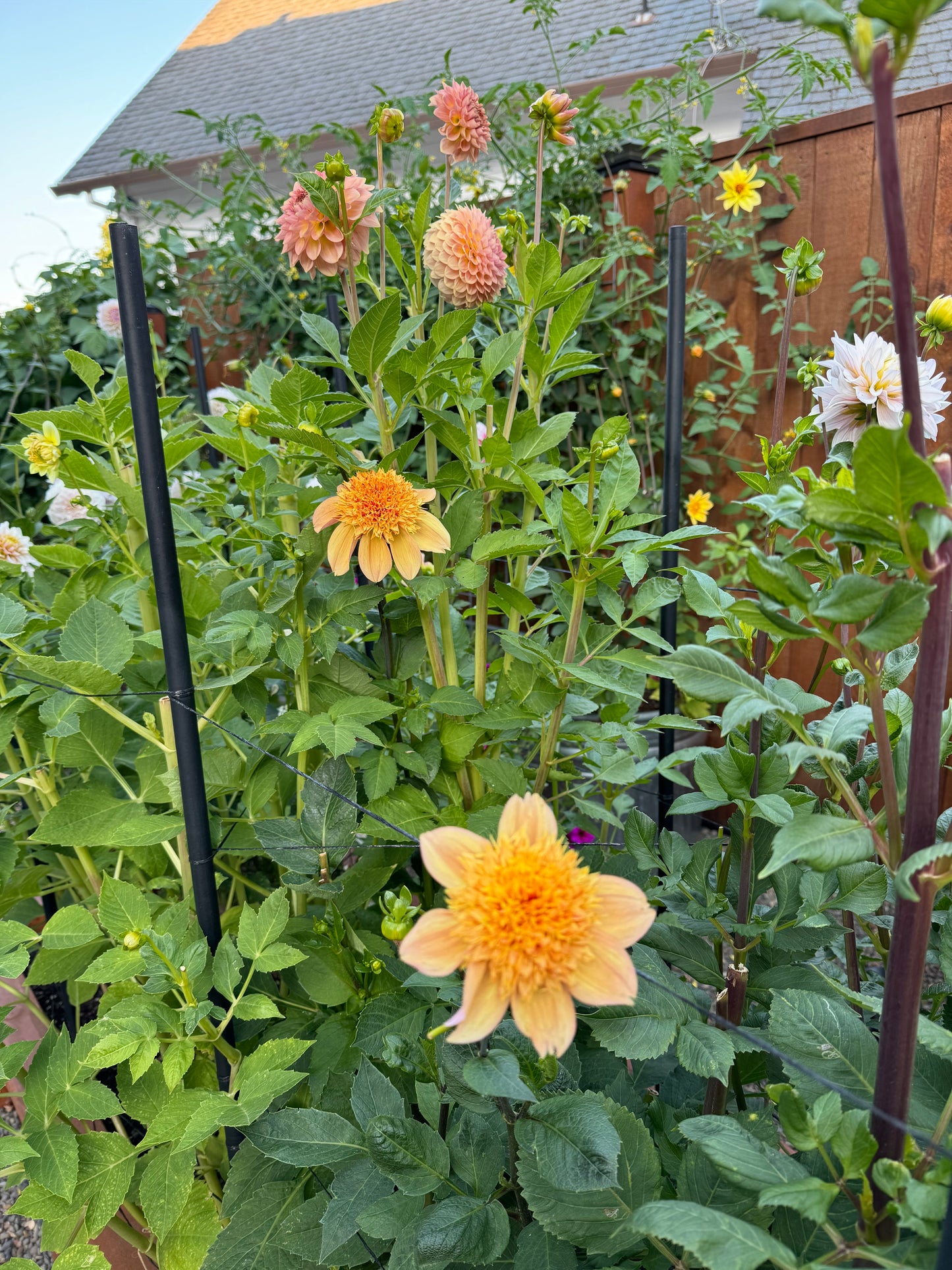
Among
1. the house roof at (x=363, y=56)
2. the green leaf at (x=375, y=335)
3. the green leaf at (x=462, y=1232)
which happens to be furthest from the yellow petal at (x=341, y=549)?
the house roof at (x=363, y=56)

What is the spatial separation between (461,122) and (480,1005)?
80cm

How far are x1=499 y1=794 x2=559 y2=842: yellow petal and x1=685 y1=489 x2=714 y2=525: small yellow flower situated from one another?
196 cm

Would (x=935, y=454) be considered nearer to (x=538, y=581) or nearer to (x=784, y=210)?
(x=538, y=581)

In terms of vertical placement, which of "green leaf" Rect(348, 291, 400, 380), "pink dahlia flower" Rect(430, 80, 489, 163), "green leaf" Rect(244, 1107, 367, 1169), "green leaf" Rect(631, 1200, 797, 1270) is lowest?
"green leaf" Rect(244, 1107, 367, 1169)

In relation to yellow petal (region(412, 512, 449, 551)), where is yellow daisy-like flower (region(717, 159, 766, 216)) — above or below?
above

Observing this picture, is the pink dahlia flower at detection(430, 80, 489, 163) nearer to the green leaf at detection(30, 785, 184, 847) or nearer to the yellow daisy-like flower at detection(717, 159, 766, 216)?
the green leaf at detection(30, 785, 184, 847)

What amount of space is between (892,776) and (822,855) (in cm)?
7

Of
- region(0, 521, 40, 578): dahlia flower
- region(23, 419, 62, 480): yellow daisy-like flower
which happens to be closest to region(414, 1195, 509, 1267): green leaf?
region(23, 419, 62, 480): yellow daisy-like flower

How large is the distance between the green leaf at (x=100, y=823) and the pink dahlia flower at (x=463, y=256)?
55cm

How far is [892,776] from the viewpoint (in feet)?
1.41

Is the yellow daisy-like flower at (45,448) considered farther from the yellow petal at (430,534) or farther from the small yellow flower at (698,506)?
the small yellow flower at (698,506)

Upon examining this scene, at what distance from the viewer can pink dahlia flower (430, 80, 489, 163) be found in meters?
0.81

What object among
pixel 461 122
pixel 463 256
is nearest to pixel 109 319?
pixel 461 122

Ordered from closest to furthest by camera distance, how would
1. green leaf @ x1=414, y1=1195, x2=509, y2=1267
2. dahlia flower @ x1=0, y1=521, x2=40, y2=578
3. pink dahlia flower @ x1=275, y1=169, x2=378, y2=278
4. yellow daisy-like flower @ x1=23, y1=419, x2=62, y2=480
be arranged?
green leaf @ x1=414, y1=1195, x2=509, y2=1267, pink dahlia flower @ x1=275, y1=169, x2=378, y2=278, yellow daisy-like flower @ x1=23, y1=419, x2=62, y2=480, dahlia flower @ x1=0, y1=521, x2=40, y2=578
